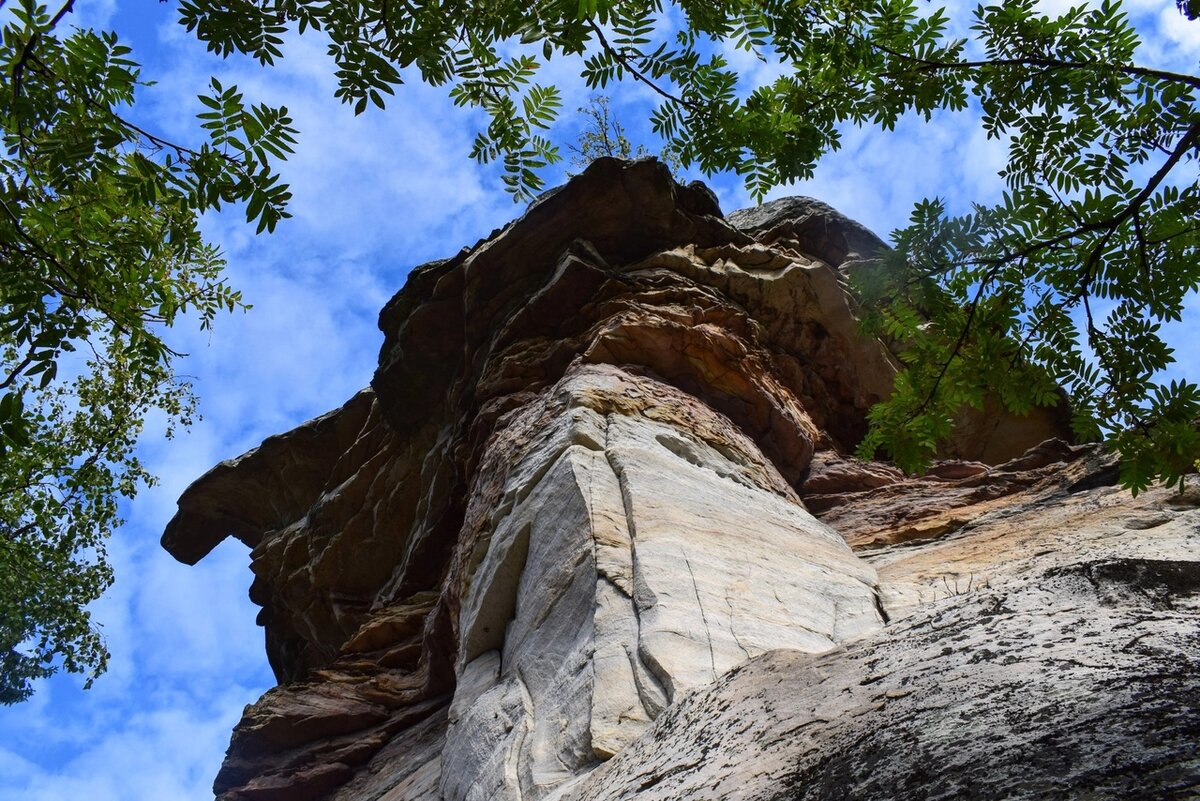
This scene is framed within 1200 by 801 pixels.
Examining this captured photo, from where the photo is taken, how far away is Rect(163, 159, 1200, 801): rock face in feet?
15.1

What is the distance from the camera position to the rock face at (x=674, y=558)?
4.61 meters

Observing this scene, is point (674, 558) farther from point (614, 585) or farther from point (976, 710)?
point (976, 710)

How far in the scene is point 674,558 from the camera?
10.4m

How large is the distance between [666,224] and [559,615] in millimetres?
10210

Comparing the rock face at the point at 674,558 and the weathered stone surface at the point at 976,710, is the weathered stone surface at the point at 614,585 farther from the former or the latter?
the weathered stone surface at the point at 976,710

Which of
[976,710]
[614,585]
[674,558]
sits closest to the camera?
[976,710]

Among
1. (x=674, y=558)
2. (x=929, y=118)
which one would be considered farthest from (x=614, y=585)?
(x=929, y=118)

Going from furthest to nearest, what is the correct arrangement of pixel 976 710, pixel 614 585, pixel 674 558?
pixel 674 558 → pixel 614 585 → pixel 976 710

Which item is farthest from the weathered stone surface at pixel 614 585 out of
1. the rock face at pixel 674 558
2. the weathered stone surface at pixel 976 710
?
the weathered stone surface at pixel 976 710

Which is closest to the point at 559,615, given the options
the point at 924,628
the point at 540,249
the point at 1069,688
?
the point at 924,628

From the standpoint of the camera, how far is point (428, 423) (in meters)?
20.1

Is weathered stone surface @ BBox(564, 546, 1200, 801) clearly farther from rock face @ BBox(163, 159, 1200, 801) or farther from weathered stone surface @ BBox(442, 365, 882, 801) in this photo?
weathered stone surface @ BBox(442, 365, 882, 801)

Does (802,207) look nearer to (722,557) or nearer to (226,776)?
(722,557)

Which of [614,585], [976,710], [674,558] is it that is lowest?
[976,710]
